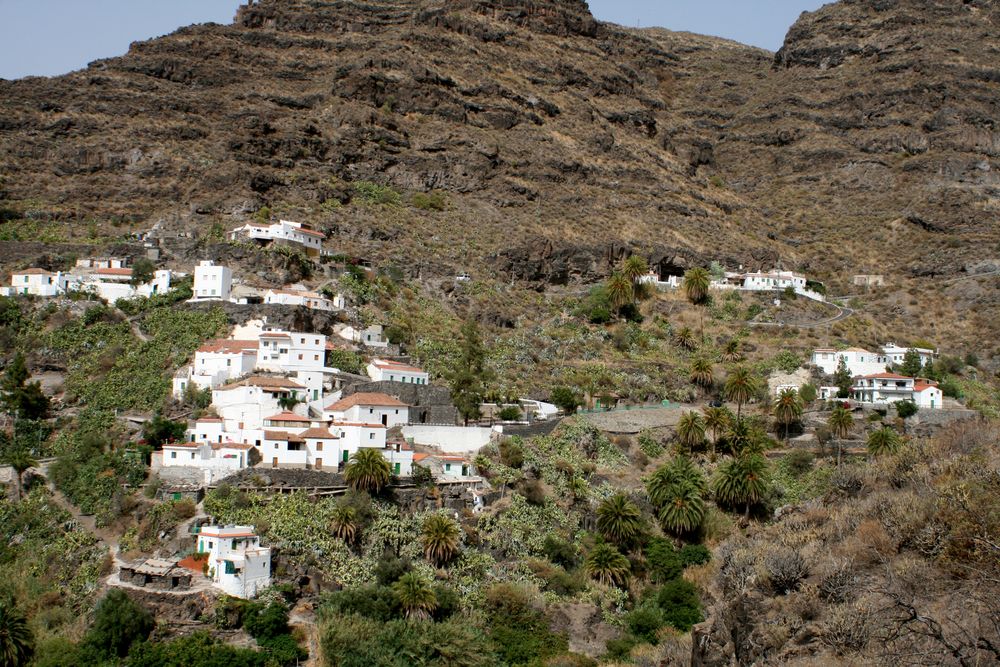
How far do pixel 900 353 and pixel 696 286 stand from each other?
15.3 metres

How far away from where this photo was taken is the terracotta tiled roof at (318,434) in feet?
143

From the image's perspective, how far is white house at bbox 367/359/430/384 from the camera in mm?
52438

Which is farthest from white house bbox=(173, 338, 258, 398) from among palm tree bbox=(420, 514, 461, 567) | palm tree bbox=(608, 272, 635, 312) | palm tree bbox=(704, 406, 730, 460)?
palm tree bbox=(608, 272, 635, 312)

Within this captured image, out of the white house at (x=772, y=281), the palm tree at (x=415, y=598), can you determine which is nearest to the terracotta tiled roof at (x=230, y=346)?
the palm tree at (x=415, y=598)

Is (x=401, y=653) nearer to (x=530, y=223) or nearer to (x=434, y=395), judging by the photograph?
(x=434, y=395)

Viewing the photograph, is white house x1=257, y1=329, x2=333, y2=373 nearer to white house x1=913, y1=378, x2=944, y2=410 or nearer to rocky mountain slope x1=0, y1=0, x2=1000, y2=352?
rocky mountain slope x1=0, y1=0, x2=1000, y2=352

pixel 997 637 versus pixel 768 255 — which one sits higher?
pixel 768 255

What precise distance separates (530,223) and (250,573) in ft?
166

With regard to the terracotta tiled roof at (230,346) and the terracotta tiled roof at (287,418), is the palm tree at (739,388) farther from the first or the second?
the terracotta tiled roof at (230,346)

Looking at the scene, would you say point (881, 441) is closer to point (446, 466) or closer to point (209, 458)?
point (446, 466)

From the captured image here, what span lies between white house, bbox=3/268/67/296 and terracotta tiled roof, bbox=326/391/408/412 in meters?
21.2

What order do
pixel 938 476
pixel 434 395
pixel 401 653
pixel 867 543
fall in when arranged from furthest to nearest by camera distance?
pixel 434 395
pixel 401 653
pixel 938 476
pixel 867 543

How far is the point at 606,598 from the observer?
4272 centimetres

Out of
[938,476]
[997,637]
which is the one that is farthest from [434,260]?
[997,637]
